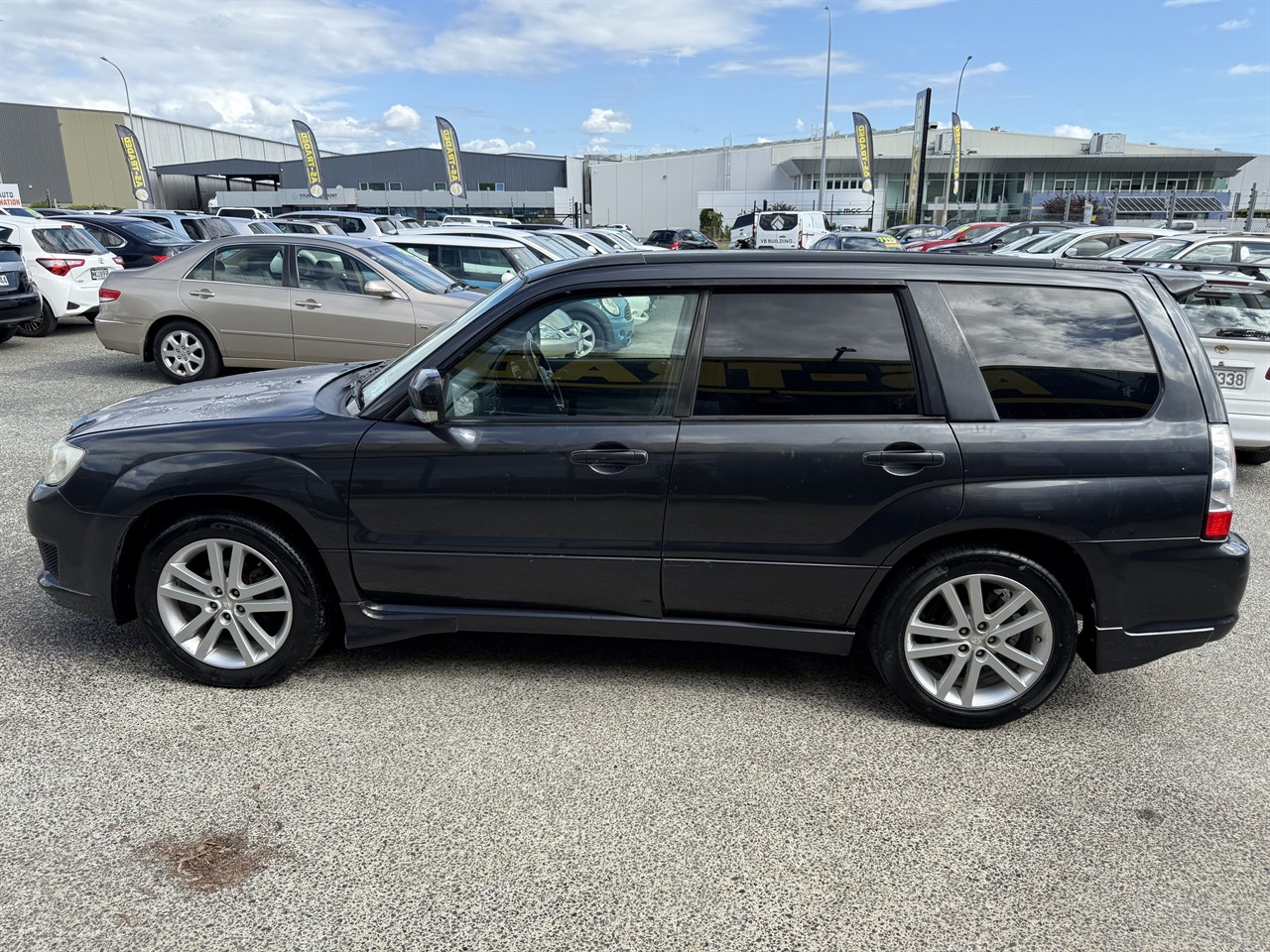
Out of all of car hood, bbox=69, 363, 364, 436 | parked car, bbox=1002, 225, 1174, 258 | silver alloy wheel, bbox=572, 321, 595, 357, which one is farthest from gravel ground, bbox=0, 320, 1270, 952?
parked car, bbox=1002, 225, 1174, 258

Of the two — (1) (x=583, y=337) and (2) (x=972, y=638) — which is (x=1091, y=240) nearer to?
(2) (x=972, y=638)

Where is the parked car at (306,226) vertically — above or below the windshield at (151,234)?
above

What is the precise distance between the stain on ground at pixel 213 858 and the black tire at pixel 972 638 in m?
2.23

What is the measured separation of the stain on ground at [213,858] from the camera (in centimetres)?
263

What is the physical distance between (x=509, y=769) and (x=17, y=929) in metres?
1.42

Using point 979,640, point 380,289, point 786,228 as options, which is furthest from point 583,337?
point 786,228

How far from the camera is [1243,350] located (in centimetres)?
677

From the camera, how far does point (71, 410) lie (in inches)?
347

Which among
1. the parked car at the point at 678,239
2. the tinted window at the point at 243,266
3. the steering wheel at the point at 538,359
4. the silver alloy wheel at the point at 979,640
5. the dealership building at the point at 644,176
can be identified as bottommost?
the silver alloy wheel at the point at 979,640

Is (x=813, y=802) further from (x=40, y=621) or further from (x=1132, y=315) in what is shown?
(x=40, y=621)

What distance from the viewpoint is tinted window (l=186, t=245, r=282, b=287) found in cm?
941

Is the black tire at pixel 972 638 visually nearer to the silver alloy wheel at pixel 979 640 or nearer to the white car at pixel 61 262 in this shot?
the silver alloy wheel at pixel 979 640

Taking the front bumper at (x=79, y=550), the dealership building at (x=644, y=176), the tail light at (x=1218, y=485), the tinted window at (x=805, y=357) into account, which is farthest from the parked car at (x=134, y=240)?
the dealership building at (x=644, y=176)

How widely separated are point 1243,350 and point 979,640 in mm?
4872
